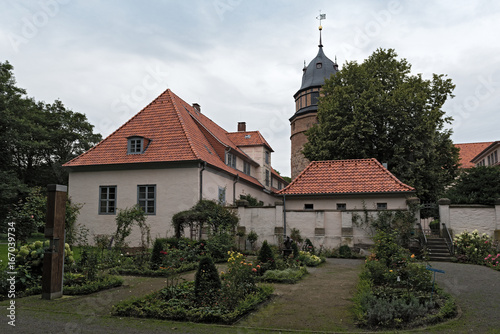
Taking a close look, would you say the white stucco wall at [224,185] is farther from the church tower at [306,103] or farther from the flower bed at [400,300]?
the church tower at [306,103]

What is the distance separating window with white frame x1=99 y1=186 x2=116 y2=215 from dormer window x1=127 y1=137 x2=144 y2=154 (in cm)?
245

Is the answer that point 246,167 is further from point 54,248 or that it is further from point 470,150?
point 470,150

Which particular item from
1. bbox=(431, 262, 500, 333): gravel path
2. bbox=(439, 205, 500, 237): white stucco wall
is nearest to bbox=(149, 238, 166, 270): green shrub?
bbox=(431, 262, 500, 333): gravel path

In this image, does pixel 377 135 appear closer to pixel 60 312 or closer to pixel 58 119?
pixel 60 312

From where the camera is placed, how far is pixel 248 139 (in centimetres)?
3697

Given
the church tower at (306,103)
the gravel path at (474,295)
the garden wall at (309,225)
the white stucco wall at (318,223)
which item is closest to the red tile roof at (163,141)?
the garden wall at (309,225)

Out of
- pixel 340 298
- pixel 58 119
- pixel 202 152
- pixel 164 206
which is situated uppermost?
pixel 58 119

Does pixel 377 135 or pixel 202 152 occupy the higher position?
pixel 377 135

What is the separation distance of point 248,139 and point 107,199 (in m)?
15.7

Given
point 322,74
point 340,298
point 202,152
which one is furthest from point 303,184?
point 322,74

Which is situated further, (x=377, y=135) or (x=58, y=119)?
(x=58, y=119)

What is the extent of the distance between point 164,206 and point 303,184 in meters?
8.09

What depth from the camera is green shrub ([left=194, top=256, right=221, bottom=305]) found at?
27.3 ft

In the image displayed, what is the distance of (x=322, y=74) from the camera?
51.2 meters
